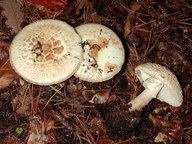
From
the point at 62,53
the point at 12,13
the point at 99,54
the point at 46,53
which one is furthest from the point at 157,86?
the point at 12,13

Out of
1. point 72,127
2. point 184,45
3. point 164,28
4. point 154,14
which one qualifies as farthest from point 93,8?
point 72,127

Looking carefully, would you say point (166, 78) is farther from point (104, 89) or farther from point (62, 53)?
point (62, 53)

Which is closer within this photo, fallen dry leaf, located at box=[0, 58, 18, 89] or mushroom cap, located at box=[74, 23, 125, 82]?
mushroom cap, located at box=[74, 23, 125, 82]

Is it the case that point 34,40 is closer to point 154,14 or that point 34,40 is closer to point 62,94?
point 62,94

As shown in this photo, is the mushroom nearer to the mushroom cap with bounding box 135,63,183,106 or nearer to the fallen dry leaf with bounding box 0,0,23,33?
the mushroom cap with bounding box 135,63,183,106

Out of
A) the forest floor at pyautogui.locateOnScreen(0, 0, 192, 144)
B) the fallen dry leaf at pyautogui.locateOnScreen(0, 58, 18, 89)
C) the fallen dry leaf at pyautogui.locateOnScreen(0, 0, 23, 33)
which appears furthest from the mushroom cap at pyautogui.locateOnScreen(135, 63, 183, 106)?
the fallen dry leaf at pyautogui.locateOnScreen(0, 0, 23, 33)

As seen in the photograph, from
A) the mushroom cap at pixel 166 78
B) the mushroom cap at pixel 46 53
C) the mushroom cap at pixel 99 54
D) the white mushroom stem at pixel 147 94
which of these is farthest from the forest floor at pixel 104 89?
the mushroom cap at pixel 46 53
